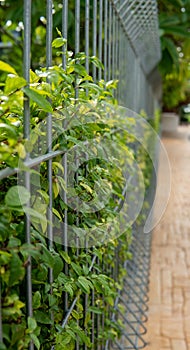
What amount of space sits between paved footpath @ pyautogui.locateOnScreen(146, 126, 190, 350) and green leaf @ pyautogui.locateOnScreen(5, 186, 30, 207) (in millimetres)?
2846

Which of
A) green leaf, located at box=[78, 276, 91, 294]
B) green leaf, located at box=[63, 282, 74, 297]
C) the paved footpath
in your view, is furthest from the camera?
the paved footpath

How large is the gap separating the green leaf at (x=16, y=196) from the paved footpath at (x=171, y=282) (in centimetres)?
285

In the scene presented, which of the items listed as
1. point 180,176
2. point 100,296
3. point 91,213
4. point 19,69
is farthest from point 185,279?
point 180,176

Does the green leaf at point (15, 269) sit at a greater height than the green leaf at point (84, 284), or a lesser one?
greater

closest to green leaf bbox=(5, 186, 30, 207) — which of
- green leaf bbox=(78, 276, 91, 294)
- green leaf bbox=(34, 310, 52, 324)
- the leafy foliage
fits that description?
the leafy foliage

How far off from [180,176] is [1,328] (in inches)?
456

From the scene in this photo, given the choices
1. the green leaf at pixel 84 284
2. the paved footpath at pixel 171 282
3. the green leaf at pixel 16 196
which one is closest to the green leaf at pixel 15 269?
the green leaf at pixel 16 196

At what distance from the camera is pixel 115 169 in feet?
9.00

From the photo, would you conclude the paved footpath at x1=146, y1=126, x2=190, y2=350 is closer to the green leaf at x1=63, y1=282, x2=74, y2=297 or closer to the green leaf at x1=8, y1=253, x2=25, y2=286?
the green leaf at x1=63, y1=282, x2=74, y2=297

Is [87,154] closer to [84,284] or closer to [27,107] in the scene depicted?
[84,284]

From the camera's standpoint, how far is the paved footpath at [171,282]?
397cm

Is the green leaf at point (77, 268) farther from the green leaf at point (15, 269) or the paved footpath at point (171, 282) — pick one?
the paved footpath at point (171, 282)

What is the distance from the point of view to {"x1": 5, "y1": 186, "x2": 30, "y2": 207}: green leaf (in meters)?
1.13

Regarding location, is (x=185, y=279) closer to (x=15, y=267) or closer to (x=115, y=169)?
(x=115, y=169)
